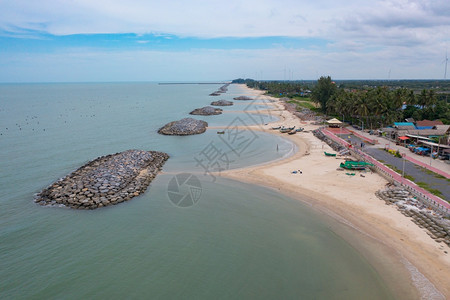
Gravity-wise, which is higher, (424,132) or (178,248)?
(424,132)

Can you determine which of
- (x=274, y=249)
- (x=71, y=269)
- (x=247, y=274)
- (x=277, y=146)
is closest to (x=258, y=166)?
(x=277, y=146)

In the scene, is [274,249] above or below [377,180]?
below

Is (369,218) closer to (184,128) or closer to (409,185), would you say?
(409,185)

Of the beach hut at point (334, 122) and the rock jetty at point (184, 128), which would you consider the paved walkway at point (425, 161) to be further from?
the rock jetty at point (184, 128)

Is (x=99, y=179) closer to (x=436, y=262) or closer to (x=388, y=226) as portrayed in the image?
(x=388, y=226)

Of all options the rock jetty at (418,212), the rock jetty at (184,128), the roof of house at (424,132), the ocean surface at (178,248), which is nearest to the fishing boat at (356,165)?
the rock jetty at (418,212)

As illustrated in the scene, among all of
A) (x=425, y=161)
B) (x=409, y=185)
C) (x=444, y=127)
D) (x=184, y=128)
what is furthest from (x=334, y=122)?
(x=409, y=185)
